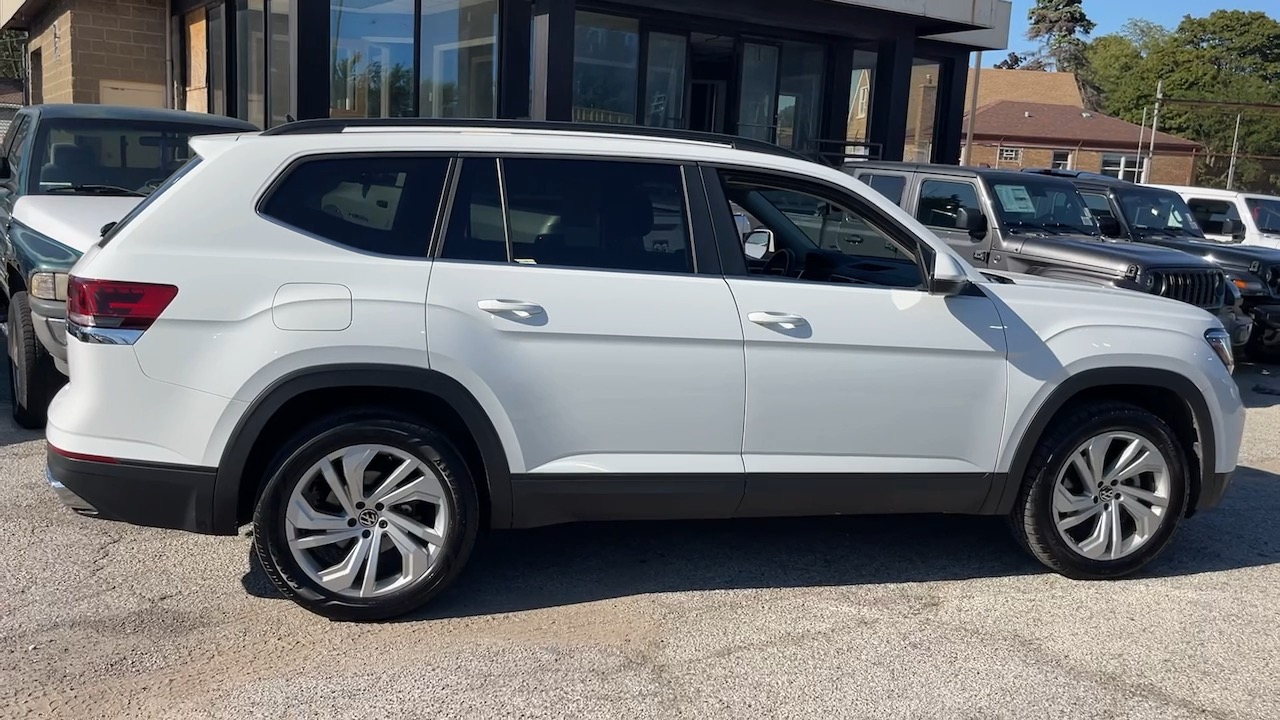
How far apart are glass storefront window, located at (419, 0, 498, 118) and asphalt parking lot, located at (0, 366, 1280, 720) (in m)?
8.33

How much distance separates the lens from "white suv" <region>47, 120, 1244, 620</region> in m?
3.93

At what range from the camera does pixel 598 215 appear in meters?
4.39

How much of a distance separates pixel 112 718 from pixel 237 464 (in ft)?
3.03

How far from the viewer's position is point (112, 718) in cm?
344

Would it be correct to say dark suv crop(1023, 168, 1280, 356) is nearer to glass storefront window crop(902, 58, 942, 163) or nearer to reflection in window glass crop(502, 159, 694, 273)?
glass storefront window crop(902, 58, 942, 163)

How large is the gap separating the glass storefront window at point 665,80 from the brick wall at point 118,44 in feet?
23.3

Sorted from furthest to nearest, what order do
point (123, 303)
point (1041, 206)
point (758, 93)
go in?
point (758, 93) < point (1041, 206) < point (123, 303)

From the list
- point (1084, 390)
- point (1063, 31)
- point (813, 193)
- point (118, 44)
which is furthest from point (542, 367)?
point (1063, 31)

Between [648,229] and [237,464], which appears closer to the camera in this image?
[237,464]

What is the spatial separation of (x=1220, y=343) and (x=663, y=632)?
2.89 metres

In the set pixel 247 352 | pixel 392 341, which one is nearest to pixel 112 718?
pixel 247 352

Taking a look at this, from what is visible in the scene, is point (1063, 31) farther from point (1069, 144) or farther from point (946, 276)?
point (946, 276)

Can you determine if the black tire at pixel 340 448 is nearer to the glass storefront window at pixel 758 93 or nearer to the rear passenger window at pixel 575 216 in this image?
the rear passenger window at pixel 575 216

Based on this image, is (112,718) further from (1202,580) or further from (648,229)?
(1202,580)
